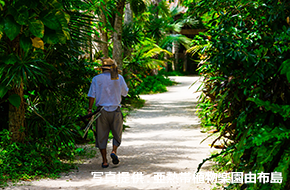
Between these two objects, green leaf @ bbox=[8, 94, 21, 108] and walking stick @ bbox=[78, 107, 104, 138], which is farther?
walking stick @ bbox=[78, 107, 104, 138]

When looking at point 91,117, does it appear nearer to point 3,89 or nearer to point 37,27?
point 3,89

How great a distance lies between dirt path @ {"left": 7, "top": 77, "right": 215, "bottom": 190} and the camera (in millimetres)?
5020

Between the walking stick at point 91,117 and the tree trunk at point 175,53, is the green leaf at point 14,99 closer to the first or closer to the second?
the walking stick at point 91,117

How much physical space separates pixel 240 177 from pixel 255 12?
1841 millimetres

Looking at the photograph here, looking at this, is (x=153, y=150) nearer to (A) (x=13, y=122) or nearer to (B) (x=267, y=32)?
(A) (x=13, y=122)

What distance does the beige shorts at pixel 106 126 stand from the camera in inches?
240

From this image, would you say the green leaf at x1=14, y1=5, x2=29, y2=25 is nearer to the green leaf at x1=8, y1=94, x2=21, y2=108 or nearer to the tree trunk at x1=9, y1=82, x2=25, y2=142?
the green leaf at x1=8, y1=94, x2=21, y2=108

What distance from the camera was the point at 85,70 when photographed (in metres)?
6.91

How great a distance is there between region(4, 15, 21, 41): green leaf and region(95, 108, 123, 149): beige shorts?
235 centimetres

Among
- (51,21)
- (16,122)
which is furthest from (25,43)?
(16,122)

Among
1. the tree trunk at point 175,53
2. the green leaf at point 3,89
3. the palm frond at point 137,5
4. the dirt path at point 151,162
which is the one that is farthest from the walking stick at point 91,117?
the tree trunk at point 175,53

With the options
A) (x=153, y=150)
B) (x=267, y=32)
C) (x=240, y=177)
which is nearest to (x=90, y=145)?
(x=153, y=150)

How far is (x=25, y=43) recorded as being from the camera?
4.25 meters

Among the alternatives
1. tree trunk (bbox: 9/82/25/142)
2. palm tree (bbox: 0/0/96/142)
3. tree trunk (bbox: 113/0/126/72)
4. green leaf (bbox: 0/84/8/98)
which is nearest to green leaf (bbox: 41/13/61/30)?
palm tree (bbox: 0/0/96/142)
